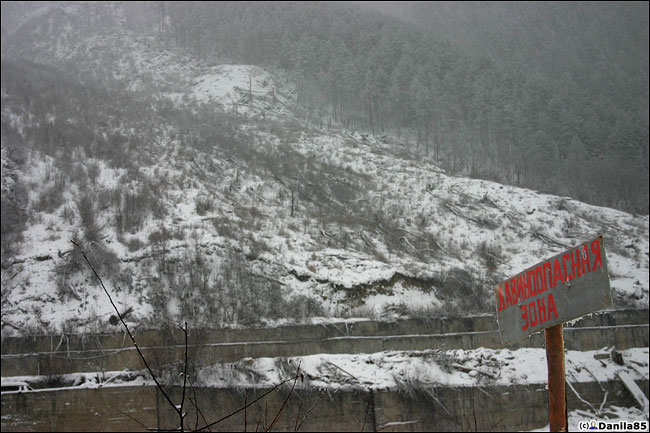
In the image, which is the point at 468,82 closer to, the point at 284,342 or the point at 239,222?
the point at 239,222

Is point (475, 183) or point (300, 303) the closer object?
point (300, 303)

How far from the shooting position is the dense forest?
3947 centimetres

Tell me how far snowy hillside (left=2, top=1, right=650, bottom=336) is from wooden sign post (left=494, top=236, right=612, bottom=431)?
1527 centimetres

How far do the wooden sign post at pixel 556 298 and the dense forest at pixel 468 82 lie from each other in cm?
3372

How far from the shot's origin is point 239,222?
22266 millimetres

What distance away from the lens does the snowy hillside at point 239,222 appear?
17.8 m

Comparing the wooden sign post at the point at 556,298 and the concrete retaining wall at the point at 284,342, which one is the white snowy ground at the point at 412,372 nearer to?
the concrete retaining wall at the point at 284,342

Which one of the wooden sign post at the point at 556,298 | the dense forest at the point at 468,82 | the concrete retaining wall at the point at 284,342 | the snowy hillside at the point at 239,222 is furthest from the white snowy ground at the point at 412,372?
the dense forest at the point at 468,82

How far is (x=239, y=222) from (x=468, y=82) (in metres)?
30.8

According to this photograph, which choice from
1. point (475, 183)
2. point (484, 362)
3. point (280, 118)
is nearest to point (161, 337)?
point (484, 362)

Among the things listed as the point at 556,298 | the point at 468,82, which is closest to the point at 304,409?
the point at 556,298

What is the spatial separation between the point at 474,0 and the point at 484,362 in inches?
2652

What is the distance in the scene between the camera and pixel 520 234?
975 inches

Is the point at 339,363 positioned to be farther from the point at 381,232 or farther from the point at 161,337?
the point at 381,232
